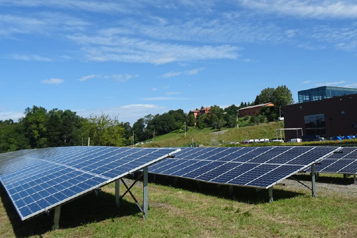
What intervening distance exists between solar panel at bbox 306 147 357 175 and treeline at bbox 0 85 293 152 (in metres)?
52.0

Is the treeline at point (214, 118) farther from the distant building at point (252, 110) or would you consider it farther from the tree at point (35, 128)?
the tree at point (35, 128)

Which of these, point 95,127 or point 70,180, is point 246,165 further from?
point 95,127

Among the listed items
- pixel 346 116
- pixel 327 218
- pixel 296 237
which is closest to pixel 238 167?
pixel 327 218

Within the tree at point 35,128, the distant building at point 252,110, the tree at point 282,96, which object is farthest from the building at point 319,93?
the tree at point 35,128

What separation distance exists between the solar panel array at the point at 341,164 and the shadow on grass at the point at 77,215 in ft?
40.0

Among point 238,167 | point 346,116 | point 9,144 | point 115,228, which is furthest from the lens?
point 9,144

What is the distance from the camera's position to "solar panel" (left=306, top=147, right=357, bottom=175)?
59.4 ft

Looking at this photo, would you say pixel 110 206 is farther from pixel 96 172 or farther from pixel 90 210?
pixel 96 172

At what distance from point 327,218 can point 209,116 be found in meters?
112

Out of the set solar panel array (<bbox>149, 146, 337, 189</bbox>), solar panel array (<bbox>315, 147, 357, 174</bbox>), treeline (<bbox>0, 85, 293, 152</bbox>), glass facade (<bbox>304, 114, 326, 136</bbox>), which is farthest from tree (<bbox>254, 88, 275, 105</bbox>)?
solar panel array (<bbox>149, 146, 337, 189</bbox>)

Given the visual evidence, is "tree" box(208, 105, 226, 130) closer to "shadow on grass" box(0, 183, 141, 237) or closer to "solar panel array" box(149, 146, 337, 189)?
"solar panel array" box(149, 146, 337, 189)

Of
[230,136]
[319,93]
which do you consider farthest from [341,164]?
[319,93]

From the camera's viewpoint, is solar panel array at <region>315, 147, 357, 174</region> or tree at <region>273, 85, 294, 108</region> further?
tree at <region>273, 85, 294, 108</region>

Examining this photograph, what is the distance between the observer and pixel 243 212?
1191 centimetres
